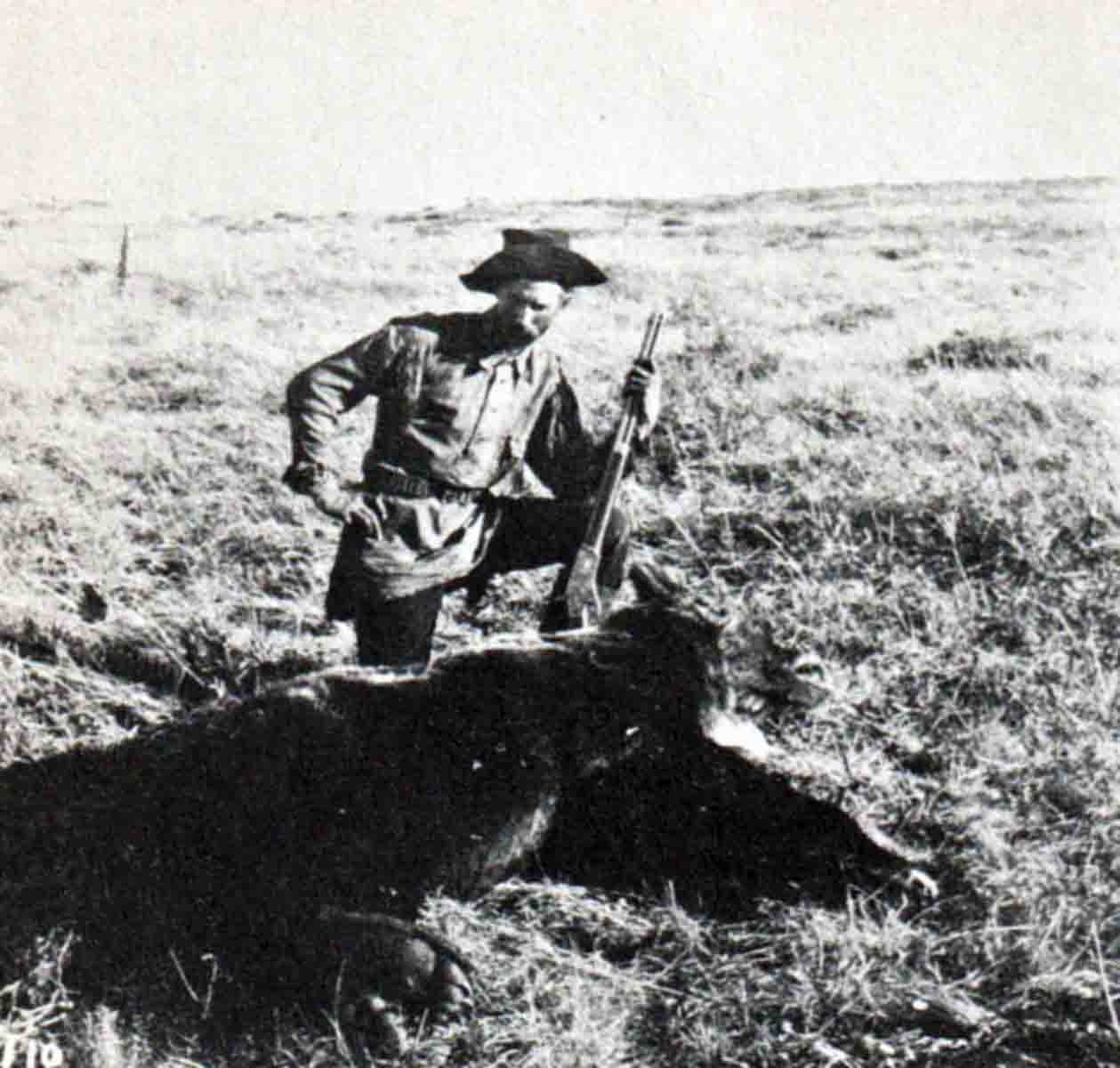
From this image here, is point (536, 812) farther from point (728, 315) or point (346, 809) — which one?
point (728, 315)

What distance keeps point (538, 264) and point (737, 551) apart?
134 centimetres

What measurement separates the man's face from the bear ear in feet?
2.62

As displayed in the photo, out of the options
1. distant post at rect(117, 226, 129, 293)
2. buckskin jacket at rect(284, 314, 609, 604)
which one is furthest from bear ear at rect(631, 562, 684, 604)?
distant post at rect(117, 226, 129, 293)

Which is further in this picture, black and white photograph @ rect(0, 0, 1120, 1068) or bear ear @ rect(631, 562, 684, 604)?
bear ear @ rect(631, 562, 684, 604)

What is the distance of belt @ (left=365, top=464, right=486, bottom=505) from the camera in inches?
146

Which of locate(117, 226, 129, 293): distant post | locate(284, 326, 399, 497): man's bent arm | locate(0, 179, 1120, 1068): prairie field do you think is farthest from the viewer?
locate(117, 226, 129, 293): distant post

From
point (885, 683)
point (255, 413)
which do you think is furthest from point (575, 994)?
point (255, 413)

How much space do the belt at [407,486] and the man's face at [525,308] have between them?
1.62ft

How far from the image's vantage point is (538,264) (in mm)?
3684

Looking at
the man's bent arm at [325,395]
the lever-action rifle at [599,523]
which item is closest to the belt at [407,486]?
the man's bent arm at [325,395]

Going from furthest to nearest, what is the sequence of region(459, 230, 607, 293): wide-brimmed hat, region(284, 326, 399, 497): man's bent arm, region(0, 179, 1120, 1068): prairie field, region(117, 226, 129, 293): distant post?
region(117, 226, 129, 293): distant post → region(459, 230, 607, 293): wide-brimmed hat → region(284, 326, 399, 497): man's bent arm → region(0, 179, 1120, 1068): prairie field

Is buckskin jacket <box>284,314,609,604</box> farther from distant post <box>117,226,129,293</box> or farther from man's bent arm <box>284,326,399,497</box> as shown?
distant post <box>117,226,129,293</box>

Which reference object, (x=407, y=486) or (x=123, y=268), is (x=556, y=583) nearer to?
(x=407, y=486)

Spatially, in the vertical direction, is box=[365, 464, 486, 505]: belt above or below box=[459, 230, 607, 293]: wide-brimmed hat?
below
